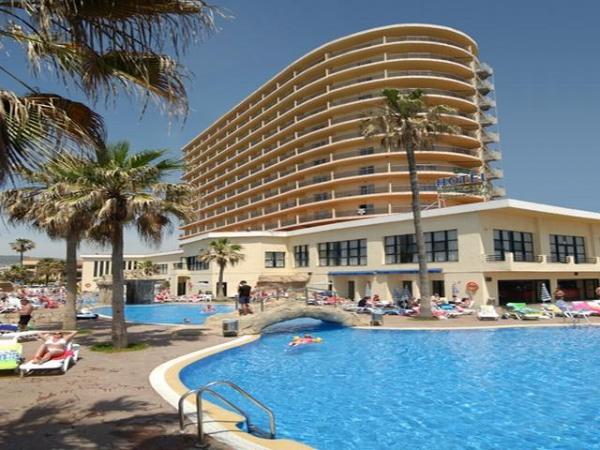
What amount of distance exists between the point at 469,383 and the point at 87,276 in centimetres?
7731

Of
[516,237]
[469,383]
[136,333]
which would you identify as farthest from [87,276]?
[469,383]

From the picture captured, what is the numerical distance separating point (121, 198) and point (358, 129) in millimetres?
46263

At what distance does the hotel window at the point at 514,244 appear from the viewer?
1163 inches

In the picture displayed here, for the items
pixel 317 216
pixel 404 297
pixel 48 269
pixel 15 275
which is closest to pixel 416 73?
pixel 317 216

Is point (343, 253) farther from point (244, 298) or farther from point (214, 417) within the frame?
point (214, 417)

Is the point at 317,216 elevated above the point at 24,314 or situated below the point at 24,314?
above

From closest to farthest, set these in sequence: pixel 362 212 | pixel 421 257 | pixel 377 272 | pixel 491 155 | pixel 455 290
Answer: pixel 421 257 → pixel 455 290 → pixel 377 272 → pixel 362 212 → pixel 491 155

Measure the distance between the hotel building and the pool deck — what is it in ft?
21.1

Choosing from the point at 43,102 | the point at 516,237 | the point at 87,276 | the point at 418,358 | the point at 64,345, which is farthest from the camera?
the point at 87,276

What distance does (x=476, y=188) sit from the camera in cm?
4472

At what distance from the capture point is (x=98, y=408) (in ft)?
25.2

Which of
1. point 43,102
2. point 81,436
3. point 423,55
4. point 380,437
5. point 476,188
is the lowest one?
point 380,437

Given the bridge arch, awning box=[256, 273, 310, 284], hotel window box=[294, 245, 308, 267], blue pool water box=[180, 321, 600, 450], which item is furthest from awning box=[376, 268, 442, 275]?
blue pool water box=[180, 321, 600, 450]

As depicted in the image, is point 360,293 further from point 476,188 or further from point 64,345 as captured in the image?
point 64,345
